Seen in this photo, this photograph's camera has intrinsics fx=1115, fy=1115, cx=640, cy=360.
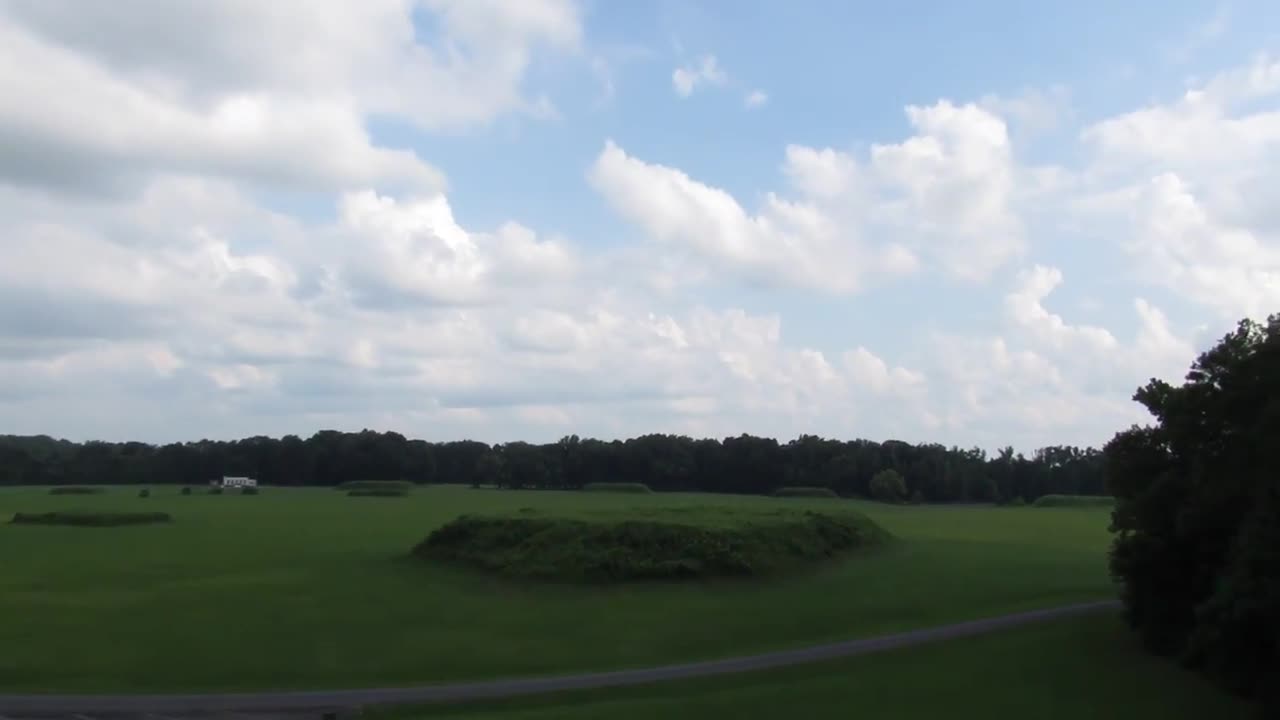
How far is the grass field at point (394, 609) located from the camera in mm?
38375

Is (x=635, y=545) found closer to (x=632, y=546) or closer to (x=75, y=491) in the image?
(x=632, y=546)

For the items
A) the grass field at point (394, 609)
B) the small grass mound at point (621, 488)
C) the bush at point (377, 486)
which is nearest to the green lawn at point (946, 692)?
the grass field at point (394, 609)

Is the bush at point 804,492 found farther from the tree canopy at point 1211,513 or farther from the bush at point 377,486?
the tree canopy at point 1211,513

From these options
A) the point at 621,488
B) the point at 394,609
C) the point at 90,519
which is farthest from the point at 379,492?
the point at 394,609

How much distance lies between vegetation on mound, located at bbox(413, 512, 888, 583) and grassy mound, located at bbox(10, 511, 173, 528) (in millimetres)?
41796

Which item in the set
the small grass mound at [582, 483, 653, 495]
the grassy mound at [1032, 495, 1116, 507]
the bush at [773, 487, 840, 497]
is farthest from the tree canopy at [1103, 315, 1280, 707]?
the small grass mound at [582, 483, 653, 495]

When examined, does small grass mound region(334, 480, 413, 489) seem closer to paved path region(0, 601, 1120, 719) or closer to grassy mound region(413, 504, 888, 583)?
grassy mound region(413, 504, 888, 583)

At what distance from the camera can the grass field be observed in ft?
126

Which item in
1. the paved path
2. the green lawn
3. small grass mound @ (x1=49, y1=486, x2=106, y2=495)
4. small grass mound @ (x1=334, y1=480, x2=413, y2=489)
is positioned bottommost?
the paved path

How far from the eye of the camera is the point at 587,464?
576 ft

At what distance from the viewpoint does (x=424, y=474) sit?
187 m

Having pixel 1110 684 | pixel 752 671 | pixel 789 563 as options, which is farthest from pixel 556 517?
pixel 1110 684

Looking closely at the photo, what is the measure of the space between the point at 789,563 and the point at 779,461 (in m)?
113

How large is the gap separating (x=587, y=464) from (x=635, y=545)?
119825mm
